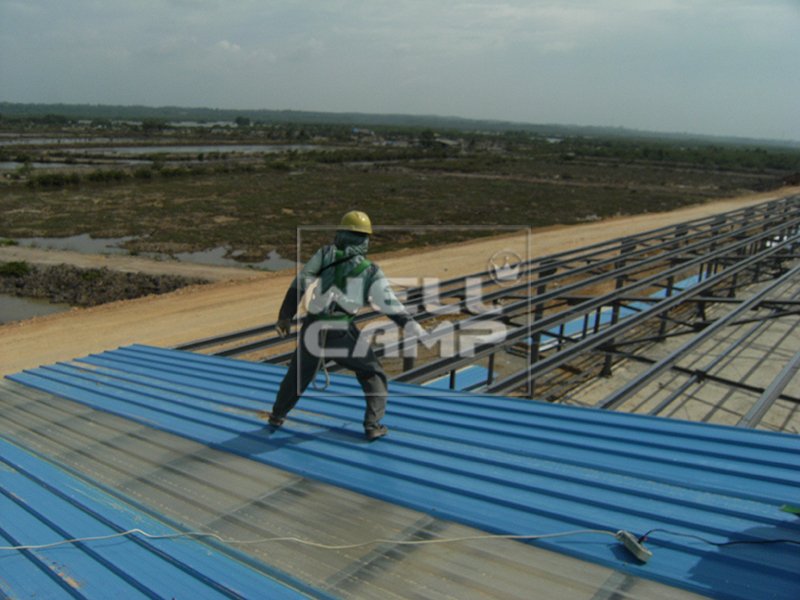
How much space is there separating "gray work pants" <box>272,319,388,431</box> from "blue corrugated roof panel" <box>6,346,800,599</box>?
35cm

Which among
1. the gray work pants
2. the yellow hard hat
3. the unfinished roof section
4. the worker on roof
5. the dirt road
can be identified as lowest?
the dirt road

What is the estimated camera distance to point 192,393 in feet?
23.1

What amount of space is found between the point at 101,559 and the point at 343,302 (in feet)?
7.68

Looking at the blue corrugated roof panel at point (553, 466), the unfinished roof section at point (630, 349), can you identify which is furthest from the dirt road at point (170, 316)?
the blue corrugated roof panel at point (553, 466)

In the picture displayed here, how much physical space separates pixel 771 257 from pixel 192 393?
50.2 ft

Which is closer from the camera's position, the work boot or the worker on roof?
the worker on roof

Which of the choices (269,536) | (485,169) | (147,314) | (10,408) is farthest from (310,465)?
(485,169)

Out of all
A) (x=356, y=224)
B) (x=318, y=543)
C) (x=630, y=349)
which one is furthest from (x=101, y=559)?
(x=630, y=349)

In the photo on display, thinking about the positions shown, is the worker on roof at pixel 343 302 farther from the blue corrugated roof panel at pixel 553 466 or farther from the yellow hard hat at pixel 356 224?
the blue corrugated roof panel at pixel 553 466

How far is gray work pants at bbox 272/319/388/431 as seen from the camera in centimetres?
487

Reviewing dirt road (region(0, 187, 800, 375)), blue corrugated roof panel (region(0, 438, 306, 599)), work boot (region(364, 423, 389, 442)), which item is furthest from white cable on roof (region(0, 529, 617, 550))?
dirt road (region(0, 187, 800, 375))

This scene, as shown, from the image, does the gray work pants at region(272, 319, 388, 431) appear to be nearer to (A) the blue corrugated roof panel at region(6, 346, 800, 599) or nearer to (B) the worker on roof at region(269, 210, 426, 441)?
(B) the worker on roof at region(269, 210, 426, 441)

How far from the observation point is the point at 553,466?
178 inches

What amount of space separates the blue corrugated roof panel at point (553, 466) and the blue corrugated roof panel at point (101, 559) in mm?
1148
